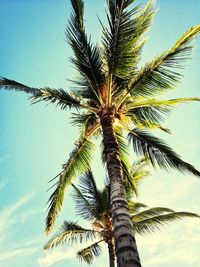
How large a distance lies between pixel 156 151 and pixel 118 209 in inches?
130

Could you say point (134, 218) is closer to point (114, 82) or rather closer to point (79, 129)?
point (79, 129)

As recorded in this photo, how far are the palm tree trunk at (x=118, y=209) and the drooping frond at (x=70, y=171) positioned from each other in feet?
4.98

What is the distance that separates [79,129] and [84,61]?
2460 millimetres

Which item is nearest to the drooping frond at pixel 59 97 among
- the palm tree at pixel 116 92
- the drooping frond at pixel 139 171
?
the palm tree at pixel 116 92

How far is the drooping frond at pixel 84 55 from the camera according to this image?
7.02 metres

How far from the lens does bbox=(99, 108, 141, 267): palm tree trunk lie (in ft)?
14.0

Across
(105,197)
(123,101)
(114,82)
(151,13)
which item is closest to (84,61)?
(114,82)

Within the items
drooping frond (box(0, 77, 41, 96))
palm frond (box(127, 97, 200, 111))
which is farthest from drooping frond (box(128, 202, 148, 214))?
drooping frond (box(0, 77, 41, 96))

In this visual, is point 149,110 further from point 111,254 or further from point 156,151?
point 111,254

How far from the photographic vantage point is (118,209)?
511cm

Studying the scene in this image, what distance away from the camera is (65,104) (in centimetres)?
764

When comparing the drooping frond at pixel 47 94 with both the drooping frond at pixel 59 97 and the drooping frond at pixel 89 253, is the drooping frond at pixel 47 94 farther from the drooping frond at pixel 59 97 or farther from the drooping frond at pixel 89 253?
the drooping frond at pixel 89 253

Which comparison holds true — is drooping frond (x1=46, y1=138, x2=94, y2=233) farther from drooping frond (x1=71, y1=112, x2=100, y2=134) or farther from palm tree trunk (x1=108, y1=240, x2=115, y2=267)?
palm tree trunk (x1=108, y1=240, x2=115, y2=267)

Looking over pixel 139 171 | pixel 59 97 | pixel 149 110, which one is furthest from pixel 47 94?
pixel 139 171
